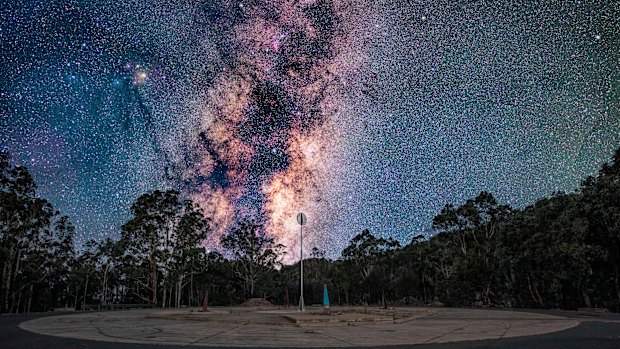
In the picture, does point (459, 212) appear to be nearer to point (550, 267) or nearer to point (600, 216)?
point (550, 267)

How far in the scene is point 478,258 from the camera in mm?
49250

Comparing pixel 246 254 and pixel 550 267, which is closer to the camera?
pixel 550 267

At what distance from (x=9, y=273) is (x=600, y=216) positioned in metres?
57.1

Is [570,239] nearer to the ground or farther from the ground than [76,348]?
farther from the ground

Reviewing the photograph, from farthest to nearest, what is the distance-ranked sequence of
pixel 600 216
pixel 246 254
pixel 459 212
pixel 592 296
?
pixel 246 254, pixel 459 212, pixel 592 296, pixel 600 216

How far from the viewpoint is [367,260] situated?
76.2m

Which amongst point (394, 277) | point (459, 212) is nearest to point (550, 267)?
point (459, 212)

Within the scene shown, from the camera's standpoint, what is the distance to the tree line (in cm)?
3247

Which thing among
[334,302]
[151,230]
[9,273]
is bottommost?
[334,302]

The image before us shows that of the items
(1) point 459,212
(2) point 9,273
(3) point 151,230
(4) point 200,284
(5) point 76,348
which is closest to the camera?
(5) point 76,348

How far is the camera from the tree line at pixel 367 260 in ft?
107

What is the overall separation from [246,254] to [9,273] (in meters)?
31.3

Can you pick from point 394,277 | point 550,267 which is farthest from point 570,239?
point 394,277

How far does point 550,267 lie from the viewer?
3666cm
